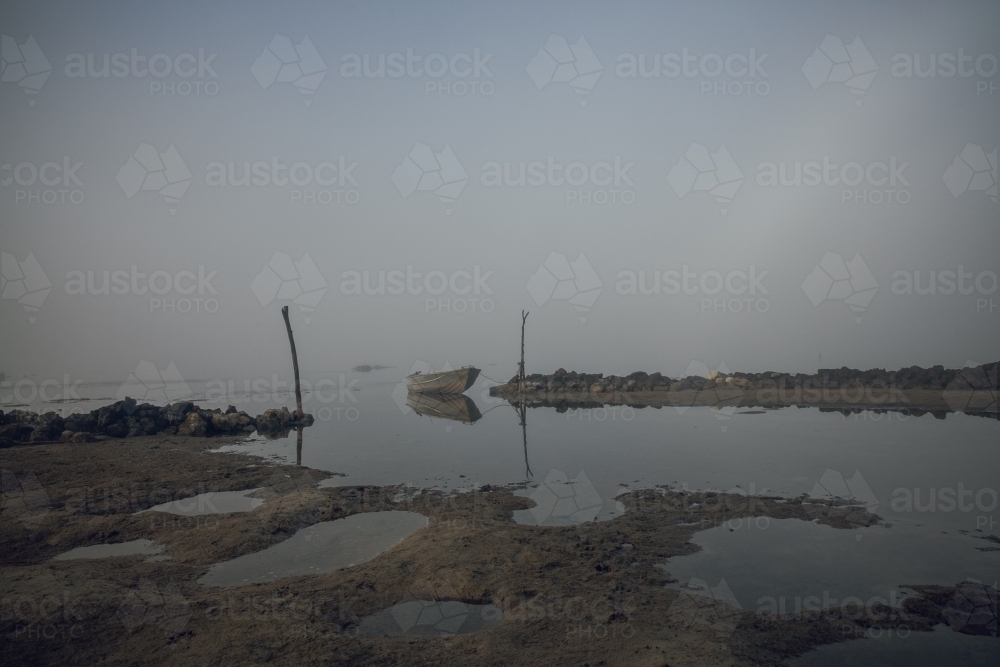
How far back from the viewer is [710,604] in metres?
4.74

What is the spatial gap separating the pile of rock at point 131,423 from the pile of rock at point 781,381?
15.0 meters

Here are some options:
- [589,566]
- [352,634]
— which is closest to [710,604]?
[589,566]

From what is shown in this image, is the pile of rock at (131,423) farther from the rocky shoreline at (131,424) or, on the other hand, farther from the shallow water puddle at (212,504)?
the shallow water puddle at (212,504)

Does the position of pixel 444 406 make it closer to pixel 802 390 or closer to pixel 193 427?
pixel 193 427

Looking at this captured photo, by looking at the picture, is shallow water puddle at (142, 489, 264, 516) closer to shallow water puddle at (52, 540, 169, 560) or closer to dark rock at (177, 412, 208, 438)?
shallow water puddle at (52, 540, 169, 560)

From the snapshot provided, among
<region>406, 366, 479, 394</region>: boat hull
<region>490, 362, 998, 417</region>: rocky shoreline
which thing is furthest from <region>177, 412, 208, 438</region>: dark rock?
<region>406, 366, 479, 394</region>: boat hull

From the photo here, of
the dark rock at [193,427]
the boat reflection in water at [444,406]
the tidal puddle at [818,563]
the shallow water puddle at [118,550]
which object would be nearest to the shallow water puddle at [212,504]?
the shallow water puddle at [118,550]

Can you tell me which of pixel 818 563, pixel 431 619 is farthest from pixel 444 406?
pixel 431 619

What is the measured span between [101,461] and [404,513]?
738 centimetres

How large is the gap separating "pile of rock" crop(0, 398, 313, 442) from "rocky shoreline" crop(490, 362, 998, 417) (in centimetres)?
1219

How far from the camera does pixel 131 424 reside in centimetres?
1552

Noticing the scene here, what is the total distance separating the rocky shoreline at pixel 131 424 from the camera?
13797 millimetres

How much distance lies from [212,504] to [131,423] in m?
9.13

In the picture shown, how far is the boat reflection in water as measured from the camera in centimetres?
2095
